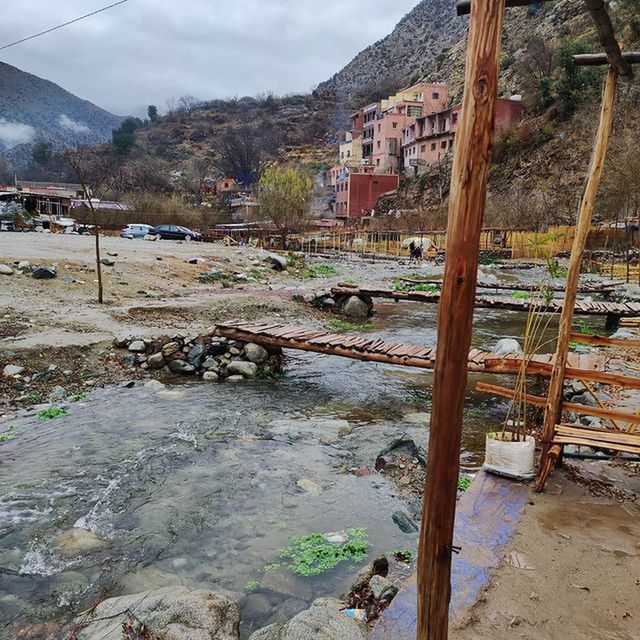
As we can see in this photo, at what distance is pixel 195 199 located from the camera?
207 feet

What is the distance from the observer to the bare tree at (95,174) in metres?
9.80

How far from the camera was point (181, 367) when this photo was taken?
7520 mm

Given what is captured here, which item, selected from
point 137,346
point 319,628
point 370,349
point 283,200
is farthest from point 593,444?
point 283,200

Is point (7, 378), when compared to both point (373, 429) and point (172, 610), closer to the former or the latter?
point (373, 429)

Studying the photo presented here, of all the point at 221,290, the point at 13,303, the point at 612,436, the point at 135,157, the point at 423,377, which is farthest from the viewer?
the point at 135,157

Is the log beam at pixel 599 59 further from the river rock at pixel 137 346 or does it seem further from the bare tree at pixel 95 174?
the bare tree at pixel 95 174

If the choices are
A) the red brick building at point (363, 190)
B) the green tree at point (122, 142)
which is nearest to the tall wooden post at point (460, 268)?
the red brick building at point (363, 190)

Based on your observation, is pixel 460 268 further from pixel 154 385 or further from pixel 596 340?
pixel 154 385

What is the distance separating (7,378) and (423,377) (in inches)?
224

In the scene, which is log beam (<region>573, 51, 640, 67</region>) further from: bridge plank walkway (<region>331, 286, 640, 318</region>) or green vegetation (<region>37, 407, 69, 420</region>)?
green vegetation (<region>37, 407, 69, 420</region>)

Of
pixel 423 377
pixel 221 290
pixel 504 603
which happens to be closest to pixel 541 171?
pixel 221 290

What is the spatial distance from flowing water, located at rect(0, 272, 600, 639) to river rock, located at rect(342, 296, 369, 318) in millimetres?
5874

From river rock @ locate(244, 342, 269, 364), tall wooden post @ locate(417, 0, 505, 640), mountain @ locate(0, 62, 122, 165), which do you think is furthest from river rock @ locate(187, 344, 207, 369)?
mountain @ locate(0, 62, 122, 165)

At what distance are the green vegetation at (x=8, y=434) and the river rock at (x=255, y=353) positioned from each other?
330cm
